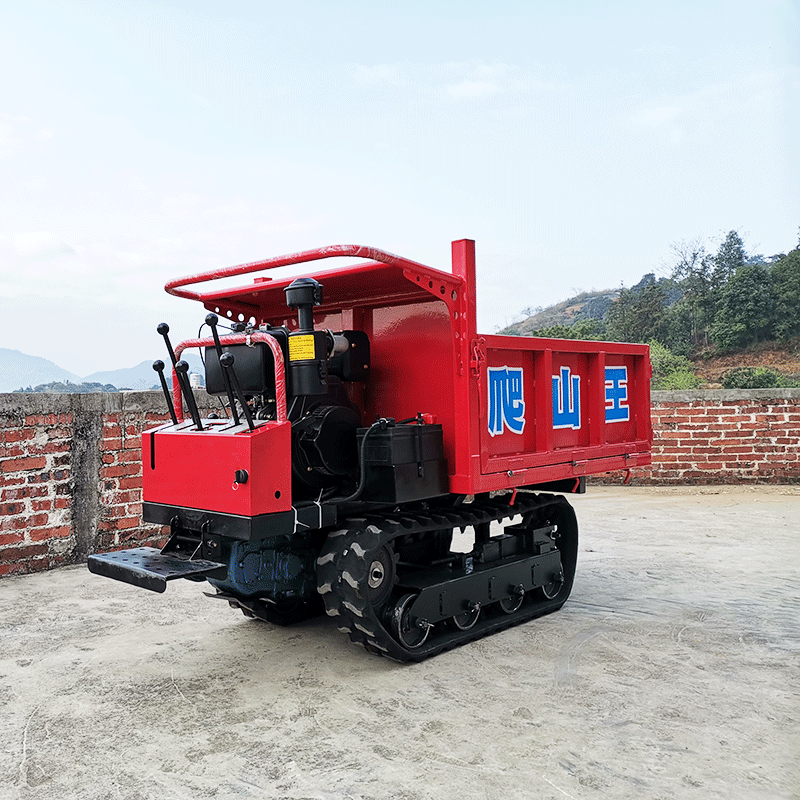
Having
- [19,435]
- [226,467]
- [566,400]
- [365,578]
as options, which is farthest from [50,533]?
[566,400]

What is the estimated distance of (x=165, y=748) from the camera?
3.21 meters

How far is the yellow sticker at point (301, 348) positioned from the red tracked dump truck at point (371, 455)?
0.01 metres

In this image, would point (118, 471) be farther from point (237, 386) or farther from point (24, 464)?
point (237, 386)

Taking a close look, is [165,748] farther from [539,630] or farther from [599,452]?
[599,452]

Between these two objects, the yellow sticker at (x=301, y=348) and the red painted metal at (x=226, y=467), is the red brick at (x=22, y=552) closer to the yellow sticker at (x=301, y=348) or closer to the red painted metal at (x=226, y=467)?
the red painted metal at (x=226, y=467)

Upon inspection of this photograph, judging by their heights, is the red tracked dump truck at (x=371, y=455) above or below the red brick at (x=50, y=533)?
above

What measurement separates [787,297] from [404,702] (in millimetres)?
29781

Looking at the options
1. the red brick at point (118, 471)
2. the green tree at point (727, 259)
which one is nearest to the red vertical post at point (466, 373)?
the red brick at point (118, 471)

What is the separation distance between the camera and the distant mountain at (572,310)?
53406 mm

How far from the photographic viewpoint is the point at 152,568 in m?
3.77

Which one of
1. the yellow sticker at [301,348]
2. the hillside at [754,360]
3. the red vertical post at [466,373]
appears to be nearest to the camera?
the yellow sticker at [301,348]

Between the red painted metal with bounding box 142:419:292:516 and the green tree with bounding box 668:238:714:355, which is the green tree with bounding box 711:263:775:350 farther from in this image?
the red painted metal with bounding box 142:419:292:516

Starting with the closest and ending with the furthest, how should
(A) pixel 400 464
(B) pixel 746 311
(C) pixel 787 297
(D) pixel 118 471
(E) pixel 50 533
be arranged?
(A) pixel 400 464, (E) pixel 50 533, (D) pixel 118 471, (C) pixel 787 297, (B) pixel 746 311

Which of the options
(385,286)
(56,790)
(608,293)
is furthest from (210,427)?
(608,293)
